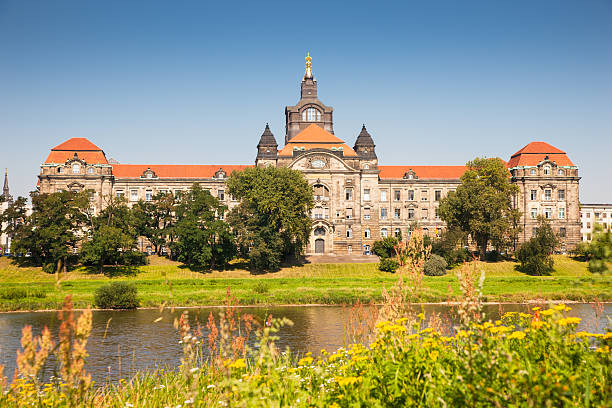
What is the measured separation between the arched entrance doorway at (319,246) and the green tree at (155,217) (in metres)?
20.6

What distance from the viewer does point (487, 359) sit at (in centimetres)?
441

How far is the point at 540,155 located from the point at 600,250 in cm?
8054

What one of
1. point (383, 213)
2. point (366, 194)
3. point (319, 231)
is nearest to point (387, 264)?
point (319, 231)

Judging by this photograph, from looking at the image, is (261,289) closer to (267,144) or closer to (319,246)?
(319,246)

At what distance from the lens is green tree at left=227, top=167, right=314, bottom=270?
2290 inches

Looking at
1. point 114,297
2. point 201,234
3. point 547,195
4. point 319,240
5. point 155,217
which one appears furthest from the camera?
point 547,195

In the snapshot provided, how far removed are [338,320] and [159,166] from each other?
62.1 meters

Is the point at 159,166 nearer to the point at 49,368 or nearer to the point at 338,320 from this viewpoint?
the point at 338,320

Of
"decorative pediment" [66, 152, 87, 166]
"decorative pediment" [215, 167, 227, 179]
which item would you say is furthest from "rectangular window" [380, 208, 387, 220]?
"decorative pediment" [66, 152, 87, 166]

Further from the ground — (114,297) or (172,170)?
(172,170)

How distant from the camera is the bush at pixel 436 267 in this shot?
2195 inches

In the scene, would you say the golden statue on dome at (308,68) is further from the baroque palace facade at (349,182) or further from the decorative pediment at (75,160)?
the decorative pediment at (75,160)

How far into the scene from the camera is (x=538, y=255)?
57.8 meters

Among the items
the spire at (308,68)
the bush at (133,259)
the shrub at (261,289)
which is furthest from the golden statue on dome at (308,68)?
the shrub at (261,289)
